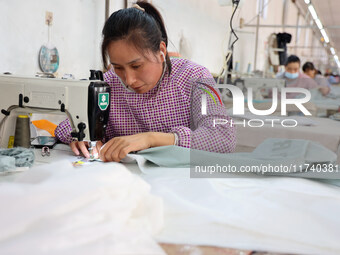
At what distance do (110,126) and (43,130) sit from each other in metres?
0.39

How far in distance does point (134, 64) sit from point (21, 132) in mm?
461

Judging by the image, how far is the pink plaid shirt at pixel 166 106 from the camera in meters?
1.47

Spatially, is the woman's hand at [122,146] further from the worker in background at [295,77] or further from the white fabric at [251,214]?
the worker in background at [295,77]

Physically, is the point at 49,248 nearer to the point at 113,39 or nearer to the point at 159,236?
the point at 159,236

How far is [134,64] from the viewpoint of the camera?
52.7 inches

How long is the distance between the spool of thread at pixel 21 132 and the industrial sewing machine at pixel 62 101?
1.1 inches

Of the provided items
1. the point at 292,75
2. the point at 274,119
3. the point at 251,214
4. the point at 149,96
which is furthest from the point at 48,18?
the point at 292,75

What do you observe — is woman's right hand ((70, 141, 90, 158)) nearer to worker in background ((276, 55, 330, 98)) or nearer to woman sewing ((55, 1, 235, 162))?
woman sewing ((55, 1, 235, 162))

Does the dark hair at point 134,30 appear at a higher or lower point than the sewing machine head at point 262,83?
higher

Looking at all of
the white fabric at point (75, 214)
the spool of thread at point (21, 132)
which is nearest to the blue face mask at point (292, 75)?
the spool of thread at point (21, 132)

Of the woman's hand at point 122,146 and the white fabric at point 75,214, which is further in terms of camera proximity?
the woman's hand at point 122,146

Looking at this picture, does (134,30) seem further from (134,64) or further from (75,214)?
(75,214)

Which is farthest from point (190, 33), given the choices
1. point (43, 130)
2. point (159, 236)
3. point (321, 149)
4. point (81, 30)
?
point (159, 236)

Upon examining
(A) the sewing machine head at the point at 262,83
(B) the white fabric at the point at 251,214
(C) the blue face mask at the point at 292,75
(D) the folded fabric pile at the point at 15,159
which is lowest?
(B) the white fabric at the point at 251,214
